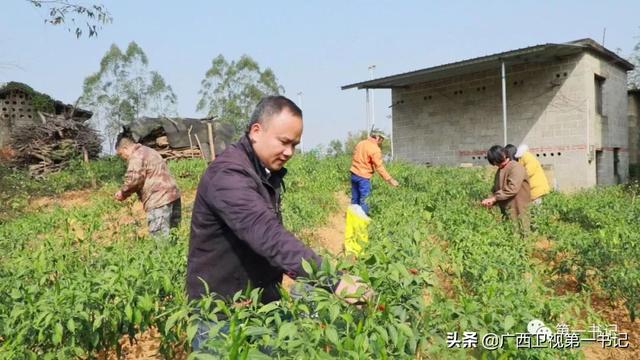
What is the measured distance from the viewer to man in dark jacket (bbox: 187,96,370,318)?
177 cm

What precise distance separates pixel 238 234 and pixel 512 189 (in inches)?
201

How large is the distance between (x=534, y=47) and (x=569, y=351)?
11.6m

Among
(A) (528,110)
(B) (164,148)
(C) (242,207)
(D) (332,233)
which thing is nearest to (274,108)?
(C) (242,207)

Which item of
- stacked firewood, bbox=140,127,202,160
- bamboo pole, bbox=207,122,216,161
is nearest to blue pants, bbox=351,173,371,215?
bamboo pole, bbox=207,122,216,161

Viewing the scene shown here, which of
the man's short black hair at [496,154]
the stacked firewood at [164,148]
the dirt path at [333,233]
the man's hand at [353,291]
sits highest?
the stacked firewood at [164,148]

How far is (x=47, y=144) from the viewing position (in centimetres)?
1562

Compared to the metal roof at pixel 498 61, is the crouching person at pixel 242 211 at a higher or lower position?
lower

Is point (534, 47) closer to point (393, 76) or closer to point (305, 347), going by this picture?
point (393, 76)

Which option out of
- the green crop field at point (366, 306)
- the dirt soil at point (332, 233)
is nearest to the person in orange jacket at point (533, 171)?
the green crop field at point (366, 306)

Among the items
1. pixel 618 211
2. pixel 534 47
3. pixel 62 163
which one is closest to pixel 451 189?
pixel 618 211

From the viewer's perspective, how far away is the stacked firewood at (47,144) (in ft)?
50.5

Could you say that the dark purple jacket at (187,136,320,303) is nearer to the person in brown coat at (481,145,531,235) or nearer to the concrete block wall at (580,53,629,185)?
the person in brown coat at (481,145,531,235)

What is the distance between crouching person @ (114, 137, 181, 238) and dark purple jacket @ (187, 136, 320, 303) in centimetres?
368

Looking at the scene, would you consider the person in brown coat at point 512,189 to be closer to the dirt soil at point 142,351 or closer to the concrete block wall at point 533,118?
the dirt soil at point 142,351
